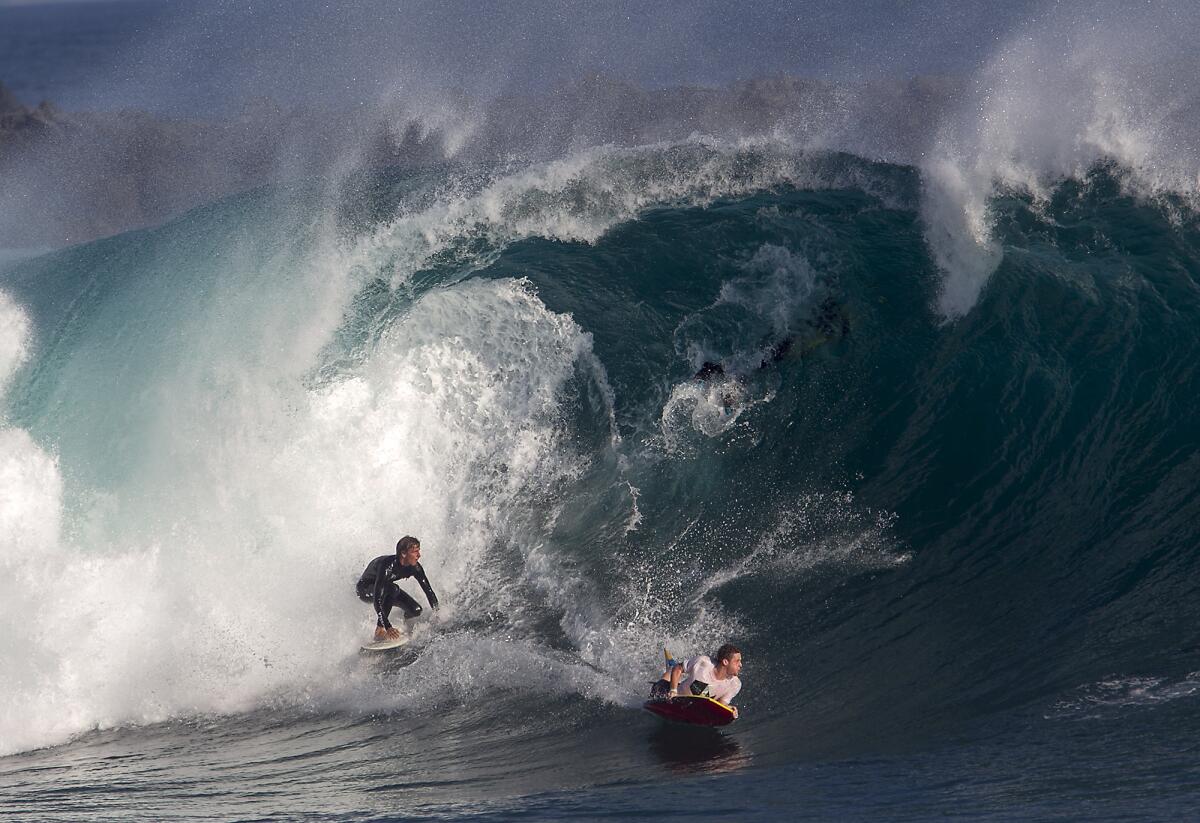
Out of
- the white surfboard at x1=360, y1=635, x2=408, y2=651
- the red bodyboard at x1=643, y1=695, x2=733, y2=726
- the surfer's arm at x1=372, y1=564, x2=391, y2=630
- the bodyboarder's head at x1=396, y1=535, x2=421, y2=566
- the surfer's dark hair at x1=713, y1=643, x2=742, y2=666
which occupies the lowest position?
the red bodyboard at x1=643, y1=695, x2=733, y2=726

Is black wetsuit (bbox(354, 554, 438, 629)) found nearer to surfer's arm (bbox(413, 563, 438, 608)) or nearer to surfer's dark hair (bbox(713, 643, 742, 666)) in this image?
surfer's arm (bbox(413, 563, 438, 608))

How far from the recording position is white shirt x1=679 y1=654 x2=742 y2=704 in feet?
26.6

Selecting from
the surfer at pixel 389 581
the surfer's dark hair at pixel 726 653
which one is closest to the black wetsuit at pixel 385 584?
the surfer at pixel 389 581

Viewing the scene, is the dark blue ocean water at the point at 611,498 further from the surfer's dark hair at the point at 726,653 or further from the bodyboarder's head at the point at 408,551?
the bodyboarder's head at the point at 408,551

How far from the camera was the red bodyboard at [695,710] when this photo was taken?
7883 mm

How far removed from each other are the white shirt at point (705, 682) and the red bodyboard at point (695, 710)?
118 mm

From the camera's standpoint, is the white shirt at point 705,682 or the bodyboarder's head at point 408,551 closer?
the white shirt at point 705,682

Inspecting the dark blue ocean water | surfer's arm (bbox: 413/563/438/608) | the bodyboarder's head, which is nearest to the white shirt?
the dark blue ocean water

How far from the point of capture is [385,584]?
33.1ft

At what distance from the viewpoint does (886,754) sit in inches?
284

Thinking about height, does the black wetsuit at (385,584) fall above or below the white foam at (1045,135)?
below

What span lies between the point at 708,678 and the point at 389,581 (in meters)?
3.44

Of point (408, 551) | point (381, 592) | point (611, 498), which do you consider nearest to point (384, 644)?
point (381, 592)

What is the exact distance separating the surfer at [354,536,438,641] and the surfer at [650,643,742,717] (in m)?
2.78
